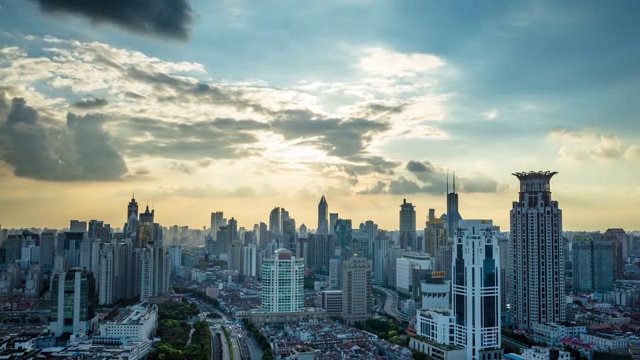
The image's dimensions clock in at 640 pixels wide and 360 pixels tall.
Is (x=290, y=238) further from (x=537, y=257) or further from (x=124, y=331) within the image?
(x=124, y=331)

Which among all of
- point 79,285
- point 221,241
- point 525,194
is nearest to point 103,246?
point 79,285

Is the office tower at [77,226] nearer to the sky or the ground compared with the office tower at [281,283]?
nearer to the sky

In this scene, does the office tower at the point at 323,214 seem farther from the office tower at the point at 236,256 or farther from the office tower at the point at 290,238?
the office tower at the point at 236,256

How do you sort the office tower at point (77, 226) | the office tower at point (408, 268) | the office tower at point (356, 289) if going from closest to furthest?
the office tower at point (356, 289), the office tower at point (408, 268), the office tower at point (77, 226)

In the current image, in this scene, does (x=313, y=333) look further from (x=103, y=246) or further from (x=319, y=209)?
(x=319, y=209)

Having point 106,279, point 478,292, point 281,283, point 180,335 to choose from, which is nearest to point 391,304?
point 281,283

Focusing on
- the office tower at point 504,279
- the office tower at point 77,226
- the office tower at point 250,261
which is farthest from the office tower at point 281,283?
the office tower at point 77,226

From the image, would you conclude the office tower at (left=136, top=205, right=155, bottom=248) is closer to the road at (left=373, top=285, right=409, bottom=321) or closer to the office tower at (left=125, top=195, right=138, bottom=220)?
the office tower at (left=125, top=195, right=138, bottom=220)
